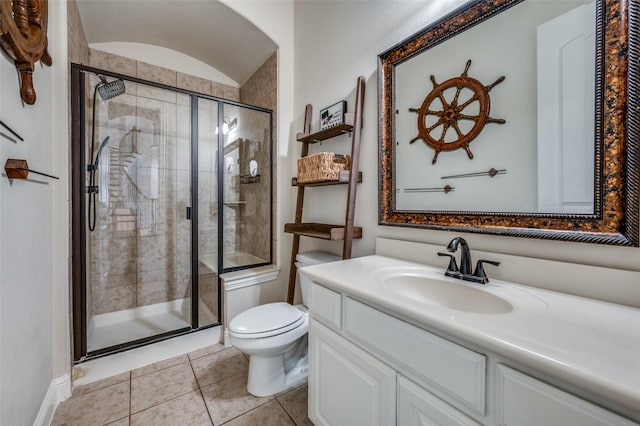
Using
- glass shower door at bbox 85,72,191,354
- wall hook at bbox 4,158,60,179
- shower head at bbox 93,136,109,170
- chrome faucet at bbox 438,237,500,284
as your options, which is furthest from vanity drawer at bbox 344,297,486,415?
shower head at bbox 93,136,109,170

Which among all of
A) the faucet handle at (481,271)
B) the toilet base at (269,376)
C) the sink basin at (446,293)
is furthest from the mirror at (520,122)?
the toilet base at (269,376)

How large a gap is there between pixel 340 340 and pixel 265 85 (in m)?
2.33

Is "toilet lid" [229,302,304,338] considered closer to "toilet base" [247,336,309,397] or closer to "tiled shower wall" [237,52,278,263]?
"toilet base" [247,336,309,397]

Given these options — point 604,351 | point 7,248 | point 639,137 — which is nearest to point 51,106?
point 7,248

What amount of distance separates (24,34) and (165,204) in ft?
4.99

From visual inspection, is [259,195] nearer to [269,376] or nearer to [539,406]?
[269,376]

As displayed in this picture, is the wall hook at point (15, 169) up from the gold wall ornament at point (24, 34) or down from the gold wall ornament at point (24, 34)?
down

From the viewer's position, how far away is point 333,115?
170 cm

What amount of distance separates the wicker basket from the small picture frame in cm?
22

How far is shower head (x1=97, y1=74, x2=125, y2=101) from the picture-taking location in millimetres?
1719

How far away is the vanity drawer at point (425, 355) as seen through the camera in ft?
1.98

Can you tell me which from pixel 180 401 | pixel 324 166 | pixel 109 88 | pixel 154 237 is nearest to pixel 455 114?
pixel 324 166

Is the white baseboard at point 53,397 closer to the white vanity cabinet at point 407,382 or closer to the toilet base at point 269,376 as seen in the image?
the toilet base at point 269,376

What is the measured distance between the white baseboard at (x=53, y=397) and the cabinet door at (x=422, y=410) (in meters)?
1.59
